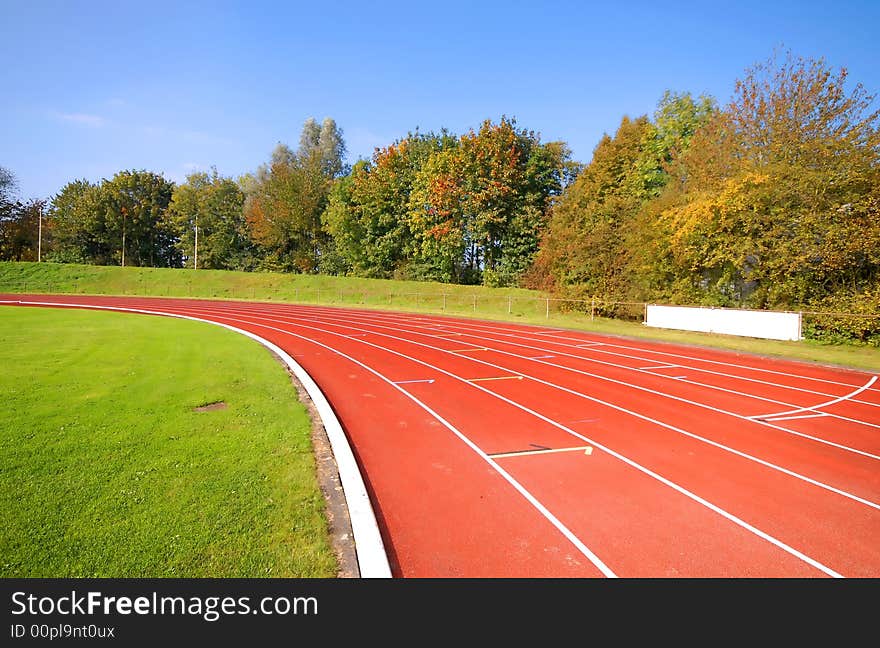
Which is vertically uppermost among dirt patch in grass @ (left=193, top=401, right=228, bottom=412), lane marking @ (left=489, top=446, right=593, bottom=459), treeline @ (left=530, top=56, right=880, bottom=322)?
treeline @ (left=530, top=56, right=880, bottom=322)

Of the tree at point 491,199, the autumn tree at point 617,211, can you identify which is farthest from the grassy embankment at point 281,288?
the tree at point 491,199

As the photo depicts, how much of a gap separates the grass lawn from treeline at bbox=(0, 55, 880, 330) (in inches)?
846

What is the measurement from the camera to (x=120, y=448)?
535cm

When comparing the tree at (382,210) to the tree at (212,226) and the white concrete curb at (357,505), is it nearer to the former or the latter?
the tree at (212,226)

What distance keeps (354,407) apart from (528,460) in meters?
3.50

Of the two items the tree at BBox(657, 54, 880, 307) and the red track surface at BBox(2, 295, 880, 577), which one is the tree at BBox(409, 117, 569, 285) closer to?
the tree at BBox(657, 54, 880, 307)

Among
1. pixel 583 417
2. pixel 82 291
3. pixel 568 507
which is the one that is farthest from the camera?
pixel 82 291

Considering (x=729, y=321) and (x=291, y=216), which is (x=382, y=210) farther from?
(x=729, y=321)

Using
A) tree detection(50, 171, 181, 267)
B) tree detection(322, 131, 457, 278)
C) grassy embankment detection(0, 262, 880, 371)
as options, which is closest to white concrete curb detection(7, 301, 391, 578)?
grassy embankment detection(0, 262, 880, 371)

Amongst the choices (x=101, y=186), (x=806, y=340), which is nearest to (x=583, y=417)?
(x=806, y=340)

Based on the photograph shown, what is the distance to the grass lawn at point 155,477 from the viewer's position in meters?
3.34

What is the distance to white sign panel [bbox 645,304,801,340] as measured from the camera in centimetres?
1909
